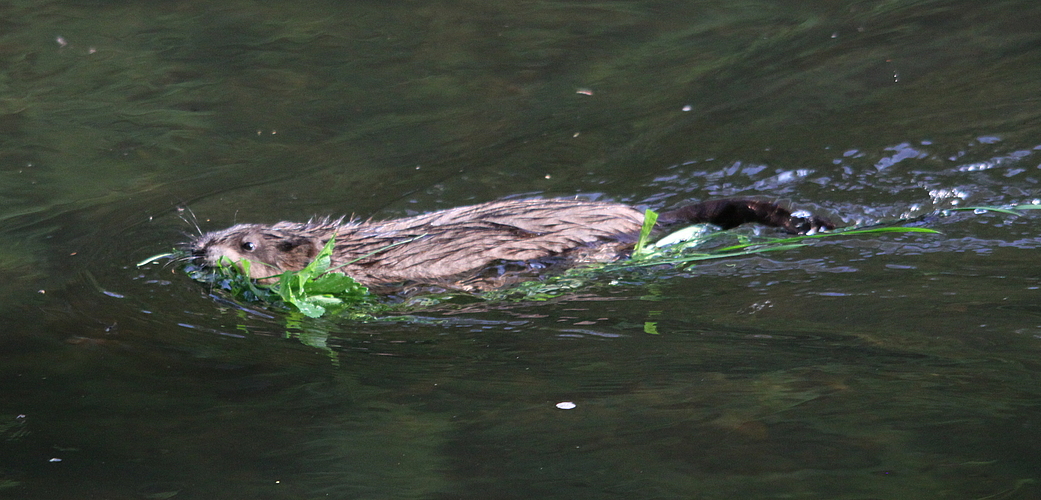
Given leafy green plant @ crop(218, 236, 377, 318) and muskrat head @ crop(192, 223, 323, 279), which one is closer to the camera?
leafy green plant @ crop(218, 236, 377, 318)

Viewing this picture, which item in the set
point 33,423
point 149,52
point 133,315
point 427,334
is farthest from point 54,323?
point 149,52

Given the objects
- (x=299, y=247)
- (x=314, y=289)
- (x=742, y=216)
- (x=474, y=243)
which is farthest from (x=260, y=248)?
(x=742, y=216)

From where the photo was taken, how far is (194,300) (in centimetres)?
506

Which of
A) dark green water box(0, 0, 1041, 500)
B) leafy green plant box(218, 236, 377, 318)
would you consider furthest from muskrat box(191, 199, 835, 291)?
dark green water box(0, 0, 1041, 500)

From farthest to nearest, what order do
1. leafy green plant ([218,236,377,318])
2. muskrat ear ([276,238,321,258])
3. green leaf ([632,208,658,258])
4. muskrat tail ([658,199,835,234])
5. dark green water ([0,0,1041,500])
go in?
muskrat ear ([276,238,321,258]) < muskrat tail ([658,199,835,234]) < green leaf ([632,208,658,258]) < leafy green plant ([218,236,377,318]) < dark green water ([0,0,1041,500])

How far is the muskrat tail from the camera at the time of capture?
16.7 ft

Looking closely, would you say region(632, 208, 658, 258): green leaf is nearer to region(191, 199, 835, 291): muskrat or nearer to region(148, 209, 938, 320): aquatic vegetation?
region(148, 209, 938, 320): aquatic vegetation

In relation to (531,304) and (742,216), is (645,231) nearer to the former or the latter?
(742,216)

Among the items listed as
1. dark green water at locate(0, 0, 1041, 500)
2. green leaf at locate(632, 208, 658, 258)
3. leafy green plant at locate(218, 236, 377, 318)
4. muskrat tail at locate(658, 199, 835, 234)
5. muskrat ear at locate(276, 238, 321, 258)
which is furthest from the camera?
muskrat ear at locate(276, 238, 321, 258)

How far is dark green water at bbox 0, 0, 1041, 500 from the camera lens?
10.7ft

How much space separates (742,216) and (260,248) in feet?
8.34

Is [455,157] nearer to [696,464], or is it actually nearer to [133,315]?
[133,315]

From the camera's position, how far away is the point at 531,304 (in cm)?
481

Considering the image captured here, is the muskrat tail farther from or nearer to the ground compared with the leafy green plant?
farther from the ground
